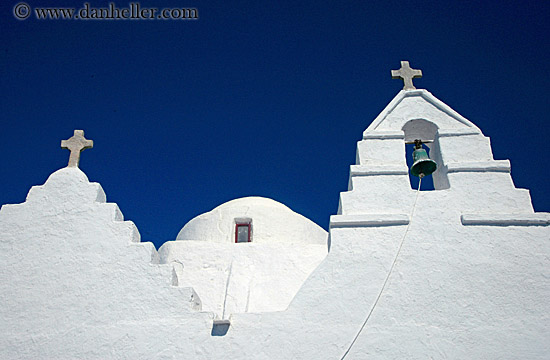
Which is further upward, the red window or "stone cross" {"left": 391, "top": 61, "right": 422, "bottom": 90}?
"stone cross" {"left": 391, "top": 61, "right": 422, "bottom": 90}

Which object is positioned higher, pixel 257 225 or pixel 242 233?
pixel 257 225

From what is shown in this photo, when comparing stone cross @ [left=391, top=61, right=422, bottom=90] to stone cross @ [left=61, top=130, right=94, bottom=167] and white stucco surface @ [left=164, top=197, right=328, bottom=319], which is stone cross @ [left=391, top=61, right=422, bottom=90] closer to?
white stucco surface @ [left=164, top=197, right=328, bottom=319]

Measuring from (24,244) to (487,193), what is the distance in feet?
22.2

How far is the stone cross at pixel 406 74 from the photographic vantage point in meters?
9.41

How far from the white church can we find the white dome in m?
4.05

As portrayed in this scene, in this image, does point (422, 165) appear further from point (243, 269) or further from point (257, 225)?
point (257, 225)

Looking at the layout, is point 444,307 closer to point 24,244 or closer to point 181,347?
point 181,347

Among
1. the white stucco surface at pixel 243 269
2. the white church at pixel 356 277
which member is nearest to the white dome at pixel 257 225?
the white stucco surface at pixel 243 269

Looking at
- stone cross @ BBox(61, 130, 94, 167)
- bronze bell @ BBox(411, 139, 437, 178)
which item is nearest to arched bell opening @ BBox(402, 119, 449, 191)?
bronze bell @ BBox(411, 139, 437, 178)

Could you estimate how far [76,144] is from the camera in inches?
342

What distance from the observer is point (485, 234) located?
7414mm

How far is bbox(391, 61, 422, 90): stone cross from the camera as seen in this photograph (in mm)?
9406

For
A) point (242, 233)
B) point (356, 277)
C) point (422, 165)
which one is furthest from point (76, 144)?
point (422, 165)

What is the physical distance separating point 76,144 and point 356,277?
497 centimetres
